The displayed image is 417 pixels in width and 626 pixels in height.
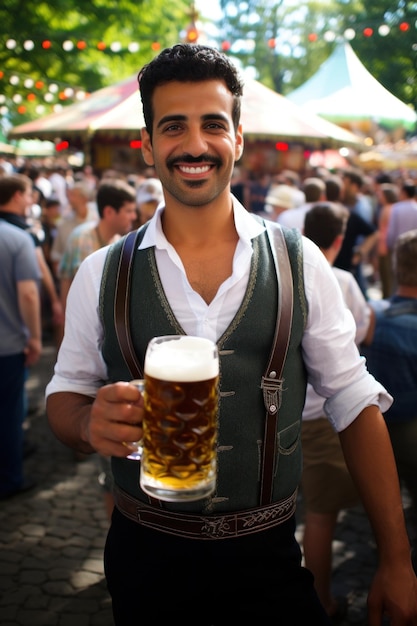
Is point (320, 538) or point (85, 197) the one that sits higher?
point (85, 197)

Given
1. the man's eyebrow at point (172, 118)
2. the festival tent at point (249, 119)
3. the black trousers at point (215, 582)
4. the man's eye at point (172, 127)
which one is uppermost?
the festival tent at point (249, 119)

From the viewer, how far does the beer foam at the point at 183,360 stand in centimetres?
116

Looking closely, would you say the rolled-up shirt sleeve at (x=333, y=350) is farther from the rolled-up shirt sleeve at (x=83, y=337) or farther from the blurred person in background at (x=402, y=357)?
the blurred person in background at (x=402, y=357)

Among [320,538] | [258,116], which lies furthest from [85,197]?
[320,538]

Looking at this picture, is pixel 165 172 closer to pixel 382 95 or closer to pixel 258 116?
pixel 258 116

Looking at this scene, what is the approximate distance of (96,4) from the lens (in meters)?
18.4

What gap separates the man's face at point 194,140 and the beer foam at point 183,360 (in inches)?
20.2

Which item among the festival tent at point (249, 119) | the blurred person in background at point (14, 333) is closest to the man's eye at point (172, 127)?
the blurred person in background at point (14, 333)

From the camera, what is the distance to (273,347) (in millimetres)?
1563

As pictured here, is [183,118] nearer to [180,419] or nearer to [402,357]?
[180,419]

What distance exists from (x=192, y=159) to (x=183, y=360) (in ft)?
1.95

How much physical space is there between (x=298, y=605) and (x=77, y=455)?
3.05 meters

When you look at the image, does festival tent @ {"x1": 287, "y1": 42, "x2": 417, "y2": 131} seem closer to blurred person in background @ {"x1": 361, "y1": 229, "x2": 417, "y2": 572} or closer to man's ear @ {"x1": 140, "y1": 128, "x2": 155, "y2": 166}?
blurred person in background @ {"x1": 361, "y1": 229, "x2": 417, "y2": 572}

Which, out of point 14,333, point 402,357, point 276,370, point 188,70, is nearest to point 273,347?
point 276,370
